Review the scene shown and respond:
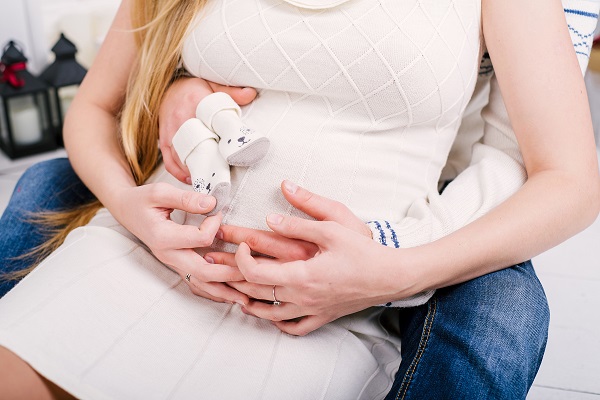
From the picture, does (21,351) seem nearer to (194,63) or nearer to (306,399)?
(306,399)

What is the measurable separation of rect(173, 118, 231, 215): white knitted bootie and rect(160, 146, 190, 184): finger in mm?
58

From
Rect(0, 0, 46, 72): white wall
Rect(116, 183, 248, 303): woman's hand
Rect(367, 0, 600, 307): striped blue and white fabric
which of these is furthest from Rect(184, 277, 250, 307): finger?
Rect(0, 0, 46, 72): white wall

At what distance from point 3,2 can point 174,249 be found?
1.55 m

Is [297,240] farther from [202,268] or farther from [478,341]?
[478,341]

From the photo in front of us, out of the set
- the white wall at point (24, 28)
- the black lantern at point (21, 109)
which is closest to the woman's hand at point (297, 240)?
the black lantern at point (21, 109)

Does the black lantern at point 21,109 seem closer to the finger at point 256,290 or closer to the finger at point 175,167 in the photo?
the finger at point 175,167

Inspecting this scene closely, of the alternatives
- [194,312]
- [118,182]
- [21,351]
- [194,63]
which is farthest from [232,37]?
[21,351]

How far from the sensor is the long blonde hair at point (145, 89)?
1041 millimetres

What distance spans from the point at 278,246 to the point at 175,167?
23 cm

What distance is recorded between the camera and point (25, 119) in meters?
2.03

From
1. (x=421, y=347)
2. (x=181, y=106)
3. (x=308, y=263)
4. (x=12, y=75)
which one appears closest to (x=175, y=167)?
(x=181, y=106)

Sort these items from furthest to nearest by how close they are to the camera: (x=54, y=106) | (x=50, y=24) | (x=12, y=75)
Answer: (x=50, y=24)
(x=54, y=106)
(x=12, y=75)

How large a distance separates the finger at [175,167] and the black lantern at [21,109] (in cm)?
116

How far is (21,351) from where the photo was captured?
783 mm
